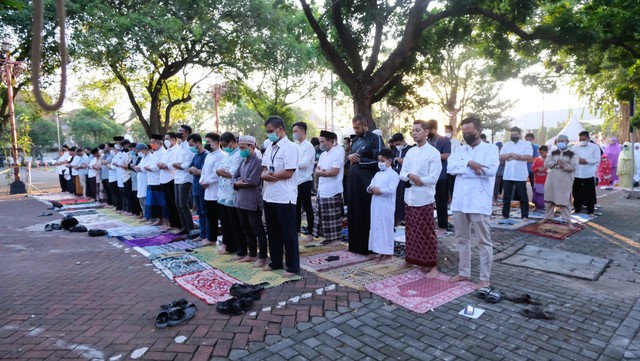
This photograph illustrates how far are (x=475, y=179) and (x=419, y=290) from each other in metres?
1.38

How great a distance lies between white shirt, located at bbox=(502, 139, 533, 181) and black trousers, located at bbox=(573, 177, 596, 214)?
80.4 inches

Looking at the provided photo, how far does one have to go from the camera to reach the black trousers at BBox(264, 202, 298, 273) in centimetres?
479

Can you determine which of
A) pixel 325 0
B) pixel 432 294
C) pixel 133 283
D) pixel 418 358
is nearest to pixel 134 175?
pixel 133 283

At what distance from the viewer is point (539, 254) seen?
586 cm

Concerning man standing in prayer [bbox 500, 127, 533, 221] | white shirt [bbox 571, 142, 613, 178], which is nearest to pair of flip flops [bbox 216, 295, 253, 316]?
man standing in prayer [bbox 500, 127, 533, 221]

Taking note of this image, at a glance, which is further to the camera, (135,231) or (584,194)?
(584,194)

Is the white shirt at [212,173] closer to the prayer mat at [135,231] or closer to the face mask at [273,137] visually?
the face mask at [273,137]

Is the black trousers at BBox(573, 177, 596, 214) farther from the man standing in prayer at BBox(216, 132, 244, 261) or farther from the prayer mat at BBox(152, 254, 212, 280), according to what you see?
the prayer mat at BBox(152, 254, 212, 280)

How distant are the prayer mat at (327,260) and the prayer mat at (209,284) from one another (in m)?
1.03

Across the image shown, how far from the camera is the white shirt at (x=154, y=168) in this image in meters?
7.73

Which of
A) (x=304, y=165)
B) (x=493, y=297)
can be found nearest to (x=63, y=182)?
(x=304, y=165)

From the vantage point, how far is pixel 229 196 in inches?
218

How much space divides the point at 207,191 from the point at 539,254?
5.05 m

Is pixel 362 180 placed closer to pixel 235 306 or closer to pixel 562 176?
pixel 235 306
